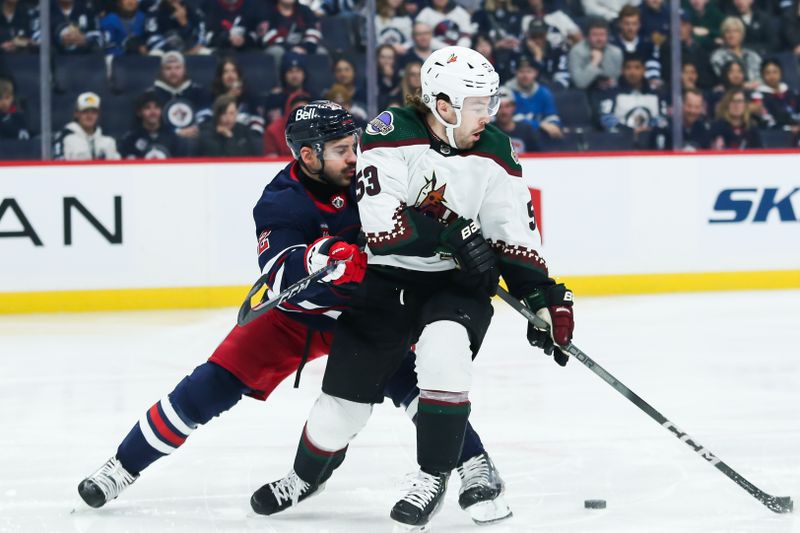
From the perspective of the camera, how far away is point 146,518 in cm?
288

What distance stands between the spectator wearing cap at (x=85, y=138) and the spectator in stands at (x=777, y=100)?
135 inches

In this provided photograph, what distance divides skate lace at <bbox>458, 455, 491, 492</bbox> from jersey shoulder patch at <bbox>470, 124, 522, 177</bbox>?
62 cm

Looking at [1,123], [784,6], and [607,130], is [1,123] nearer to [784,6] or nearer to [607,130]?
[607,130]

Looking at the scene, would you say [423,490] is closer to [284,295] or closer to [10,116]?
[284,295]

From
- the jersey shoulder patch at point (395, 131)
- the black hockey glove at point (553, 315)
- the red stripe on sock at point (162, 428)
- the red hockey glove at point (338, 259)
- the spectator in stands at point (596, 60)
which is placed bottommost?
the red stripe on sock at point (162, 428)

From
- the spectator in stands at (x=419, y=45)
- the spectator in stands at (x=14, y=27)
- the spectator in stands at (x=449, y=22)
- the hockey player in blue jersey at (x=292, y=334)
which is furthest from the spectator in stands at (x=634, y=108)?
the hockey player in blue jersey at (x=292, y=334)

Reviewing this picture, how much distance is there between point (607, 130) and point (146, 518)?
4525 millimetres

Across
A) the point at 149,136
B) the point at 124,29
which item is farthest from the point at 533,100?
the point at 124,29

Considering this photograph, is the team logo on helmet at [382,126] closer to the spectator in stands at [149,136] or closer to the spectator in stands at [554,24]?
the spectator in stands at [149,136]

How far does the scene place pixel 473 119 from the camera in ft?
8.75

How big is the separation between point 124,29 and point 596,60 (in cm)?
244

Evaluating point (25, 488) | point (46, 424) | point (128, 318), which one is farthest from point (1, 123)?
point (25, 488)

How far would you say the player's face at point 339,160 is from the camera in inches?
112

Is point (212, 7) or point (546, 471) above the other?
point (212, 7)
